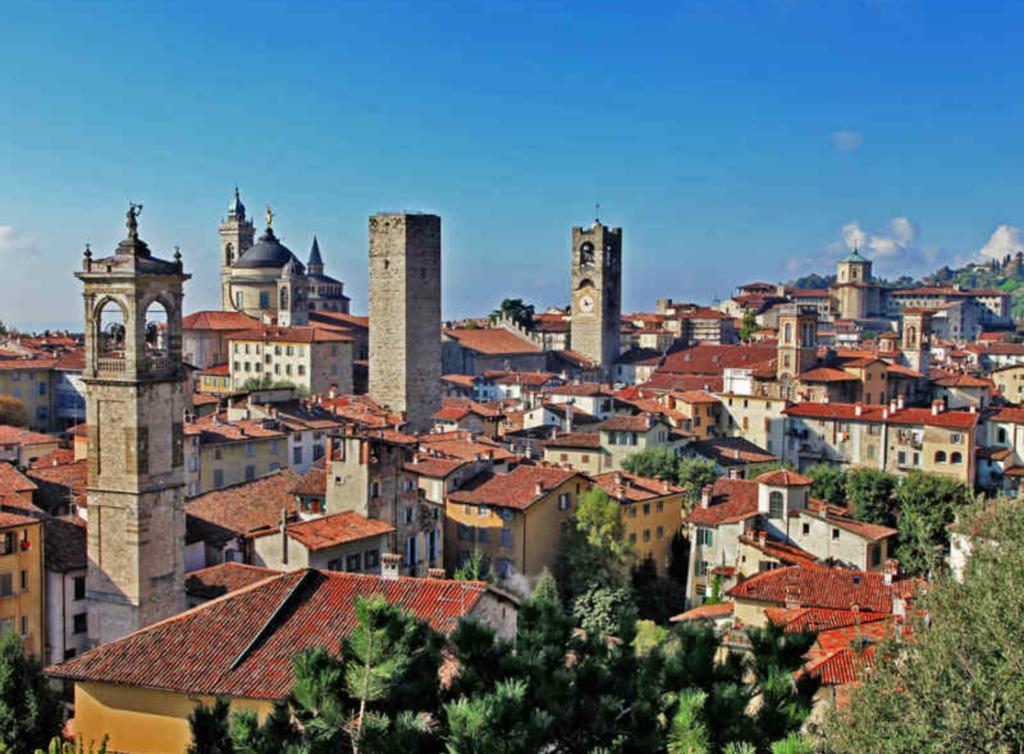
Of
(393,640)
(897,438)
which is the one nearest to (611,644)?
(393,640)

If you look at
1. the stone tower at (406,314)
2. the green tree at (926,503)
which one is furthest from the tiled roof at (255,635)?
the stone tower at (406,314)

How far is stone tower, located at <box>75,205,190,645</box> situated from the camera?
22281 millimetres

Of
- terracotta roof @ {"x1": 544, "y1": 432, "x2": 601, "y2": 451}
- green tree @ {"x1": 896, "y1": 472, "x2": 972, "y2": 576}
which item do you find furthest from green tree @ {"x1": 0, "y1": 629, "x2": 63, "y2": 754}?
terracotta roof @ {"x1": 544, "y1": 432, "x2": 601, "y2": 451}

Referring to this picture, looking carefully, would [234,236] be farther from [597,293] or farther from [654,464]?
[654,464]

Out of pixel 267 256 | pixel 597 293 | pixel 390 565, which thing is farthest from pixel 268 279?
pixel 390 565

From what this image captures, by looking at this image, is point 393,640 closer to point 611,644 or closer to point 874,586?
point 611,644

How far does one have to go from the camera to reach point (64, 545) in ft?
82.4

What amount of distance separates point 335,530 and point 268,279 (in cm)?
6598

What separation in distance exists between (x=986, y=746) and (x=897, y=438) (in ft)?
146

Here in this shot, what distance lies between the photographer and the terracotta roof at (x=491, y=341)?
8706cm

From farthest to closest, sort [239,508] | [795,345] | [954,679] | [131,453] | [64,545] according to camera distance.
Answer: [795,345] < [239,508] < [64,545] < [131,453] < [954,679]

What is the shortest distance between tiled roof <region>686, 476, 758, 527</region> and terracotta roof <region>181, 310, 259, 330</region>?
141 feet

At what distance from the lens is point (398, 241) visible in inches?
2478

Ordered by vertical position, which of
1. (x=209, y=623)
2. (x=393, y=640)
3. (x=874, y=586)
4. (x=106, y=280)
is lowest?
(x=874, y=586)
